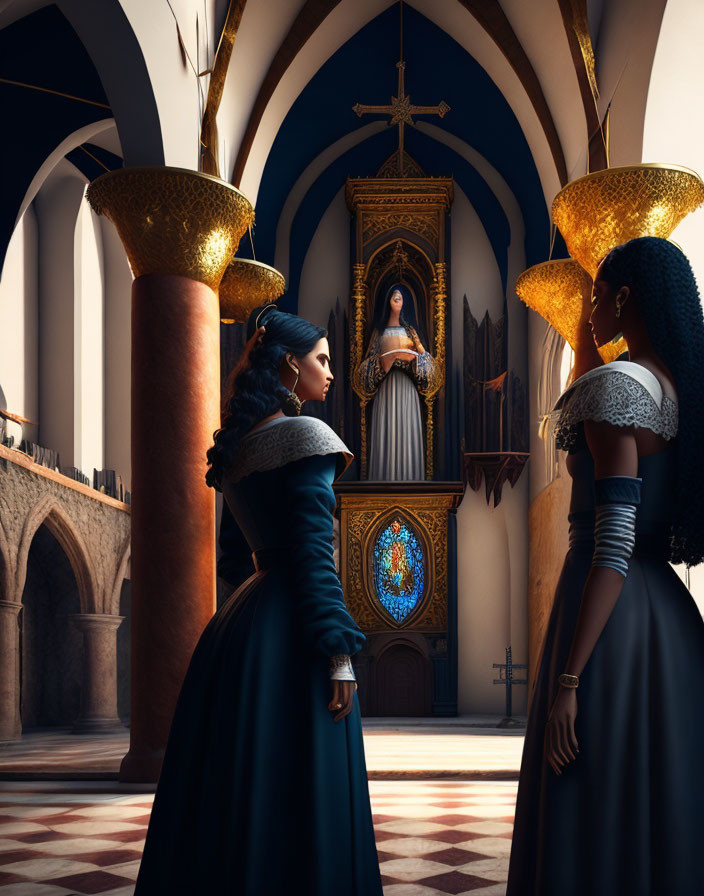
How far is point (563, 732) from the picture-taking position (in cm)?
227

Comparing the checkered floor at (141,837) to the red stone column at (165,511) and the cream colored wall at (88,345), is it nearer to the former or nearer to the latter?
the red stone column at (165,511)

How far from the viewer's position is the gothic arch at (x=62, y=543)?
11.7m

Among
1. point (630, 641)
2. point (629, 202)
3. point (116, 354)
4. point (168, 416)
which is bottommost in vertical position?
point (630, 641)

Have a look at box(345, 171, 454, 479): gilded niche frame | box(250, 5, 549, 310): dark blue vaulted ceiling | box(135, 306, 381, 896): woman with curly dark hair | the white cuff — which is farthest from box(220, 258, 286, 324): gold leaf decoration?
the white cuff

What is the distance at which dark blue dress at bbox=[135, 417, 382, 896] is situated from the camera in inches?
102

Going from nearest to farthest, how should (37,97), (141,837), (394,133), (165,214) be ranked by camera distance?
(141,837)
(165,214)
(37,97)
(394,133)

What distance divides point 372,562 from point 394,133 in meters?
6.18

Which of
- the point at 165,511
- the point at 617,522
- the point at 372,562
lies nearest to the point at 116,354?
the point at 372,562

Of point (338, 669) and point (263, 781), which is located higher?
point (338, 669)

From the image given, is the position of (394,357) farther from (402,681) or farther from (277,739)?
(277,739)

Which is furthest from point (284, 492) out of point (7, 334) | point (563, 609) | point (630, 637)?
point (7, 334)

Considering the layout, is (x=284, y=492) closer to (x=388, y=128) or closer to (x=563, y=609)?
(x=563, y=609)

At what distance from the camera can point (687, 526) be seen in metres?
2.39

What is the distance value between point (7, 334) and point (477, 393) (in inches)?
252
